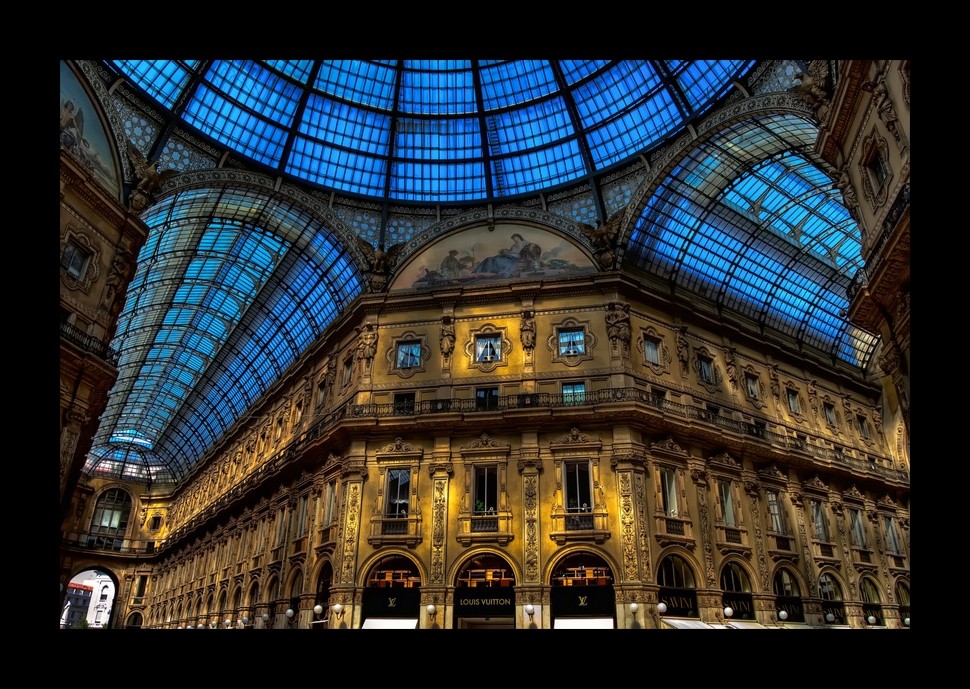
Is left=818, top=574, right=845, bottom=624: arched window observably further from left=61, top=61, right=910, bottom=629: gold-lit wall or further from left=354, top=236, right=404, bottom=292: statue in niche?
left=354, top=236, right=404, bottom=292: statue in niche

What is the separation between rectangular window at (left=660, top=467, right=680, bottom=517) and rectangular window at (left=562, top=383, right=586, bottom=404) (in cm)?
503

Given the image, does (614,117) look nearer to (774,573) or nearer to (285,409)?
(774,573)

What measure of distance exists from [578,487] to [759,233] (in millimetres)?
22034

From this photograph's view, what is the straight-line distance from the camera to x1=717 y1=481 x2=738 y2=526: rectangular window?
31000mm

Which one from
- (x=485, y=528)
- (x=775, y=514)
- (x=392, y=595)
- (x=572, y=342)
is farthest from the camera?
(x=775, y=514)

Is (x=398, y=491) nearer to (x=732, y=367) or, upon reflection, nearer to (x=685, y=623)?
(x=685, y=623)

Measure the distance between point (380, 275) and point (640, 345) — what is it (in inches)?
587

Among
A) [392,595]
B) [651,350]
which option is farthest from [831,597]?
[392,595]

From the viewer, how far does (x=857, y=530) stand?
3894cm

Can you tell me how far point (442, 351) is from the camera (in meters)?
32.7

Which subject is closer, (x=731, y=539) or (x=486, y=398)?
(x=731, y=539)

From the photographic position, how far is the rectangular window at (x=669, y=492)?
29078 mm

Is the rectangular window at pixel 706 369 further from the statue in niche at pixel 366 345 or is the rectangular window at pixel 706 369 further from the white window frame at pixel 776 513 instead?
the statue in niche at pixel 366 345

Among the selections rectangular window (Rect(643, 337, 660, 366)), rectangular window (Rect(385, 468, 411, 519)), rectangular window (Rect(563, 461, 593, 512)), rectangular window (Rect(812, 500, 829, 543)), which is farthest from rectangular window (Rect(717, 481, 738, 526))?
rectangular window (Rect(385, 468, 411, 519))
